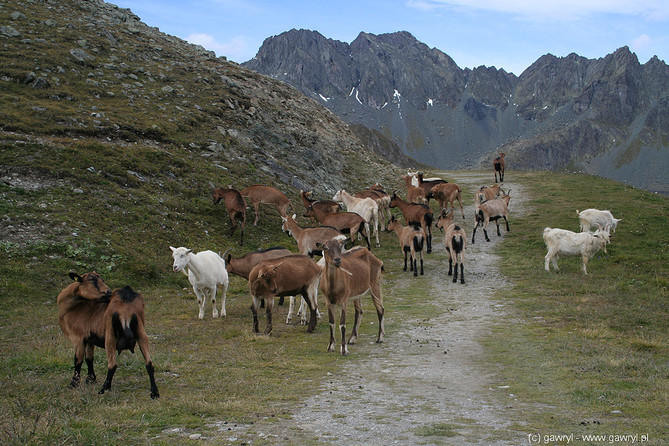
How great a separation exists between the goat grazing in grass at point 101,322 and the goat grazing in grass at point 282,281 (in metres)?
4.16

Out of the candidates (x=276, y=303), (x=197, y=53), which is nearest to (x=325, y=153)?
(x=197, y=53)

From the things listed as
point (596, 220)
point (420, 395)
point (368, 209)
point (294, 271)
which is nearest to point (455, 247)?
point (368, 209)

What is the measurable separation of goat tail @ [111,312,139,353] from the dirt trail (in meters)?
2.40

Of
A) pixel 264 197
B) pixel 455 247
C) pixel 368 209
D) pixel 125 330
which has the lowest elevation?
pixel 125 330

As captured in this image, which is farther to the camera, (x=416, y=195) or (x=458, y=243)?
(x=416, y=195)

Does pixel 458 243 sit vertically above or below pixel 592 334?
above

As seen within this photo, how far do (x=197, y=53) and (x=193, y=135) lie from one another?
1956cm

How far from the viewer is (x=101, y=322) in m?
7.86

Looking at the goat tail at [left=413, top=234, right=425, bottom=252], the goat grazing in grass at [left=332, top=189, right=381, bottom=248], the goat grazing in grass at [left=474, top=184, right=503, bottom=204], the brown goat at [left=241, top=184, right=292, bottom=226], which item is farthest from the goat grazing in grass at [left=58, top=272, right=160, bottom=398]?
the goat grazing in grass at [left=474, top=184, right=503, bottom=204]

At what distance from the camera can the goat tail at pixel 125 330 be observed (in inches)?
292

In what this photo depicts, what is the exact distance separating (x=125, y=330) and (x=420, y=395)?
4.37 metres

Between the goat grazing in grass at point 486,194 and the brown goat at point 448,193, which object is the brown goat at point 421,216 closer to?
the brown goat at point 448,193

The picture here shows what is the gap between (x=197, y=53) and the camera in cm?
4522

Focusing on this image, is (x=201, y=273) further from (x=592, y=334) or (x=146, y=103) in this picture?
(x=146, y=103)
